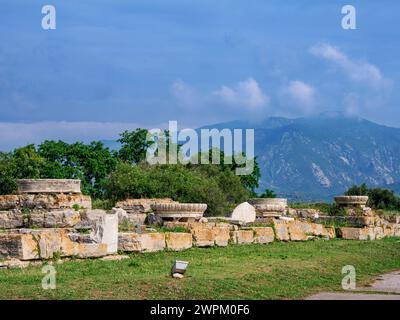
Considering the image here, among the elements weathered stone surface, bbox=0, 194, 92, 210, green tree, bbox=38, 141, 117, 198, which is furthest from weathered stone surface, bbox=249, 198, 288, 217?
green tree, bbox=38, 141, 117, 198

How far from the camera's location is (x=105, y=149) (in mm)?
79688

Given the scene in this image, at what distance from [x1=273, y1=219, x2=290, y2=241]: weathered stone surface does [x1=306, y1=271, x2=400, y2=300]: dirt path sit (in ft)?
30.2

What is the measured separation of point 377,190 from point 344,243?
231 ft

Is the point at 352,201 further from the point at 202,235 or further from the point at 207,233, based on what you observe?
the point at 202,235

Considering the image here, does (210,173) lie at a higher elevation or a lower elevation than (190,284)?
higher

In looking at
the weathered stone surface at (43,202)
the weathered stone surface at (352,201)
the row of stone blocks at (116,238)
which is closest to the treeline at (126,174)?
the weathered stone surface at (352,201)

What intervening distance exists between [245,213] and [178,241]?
9.90 meters

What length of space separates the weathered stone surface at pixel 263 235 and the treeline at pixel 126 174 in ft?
63.1

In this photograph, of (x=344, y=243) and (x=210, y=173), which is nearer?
(x=344, y=243)

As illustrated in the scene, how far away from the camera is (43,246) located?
18.4 m

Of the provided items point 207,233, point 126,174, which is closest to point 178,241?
point 207,233

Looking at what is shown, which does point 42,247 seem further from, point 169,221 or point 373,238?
point 373,238
